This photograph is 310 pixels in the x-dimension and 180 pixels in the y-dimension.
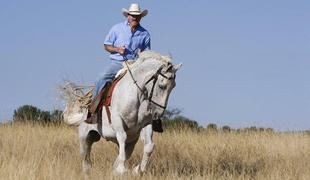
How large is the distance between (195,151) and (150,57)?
3967 mm

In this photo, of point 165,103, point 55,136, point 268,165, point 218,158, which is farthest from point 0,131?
point 165,103

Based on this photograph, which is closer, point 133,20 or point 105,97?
point 105,97

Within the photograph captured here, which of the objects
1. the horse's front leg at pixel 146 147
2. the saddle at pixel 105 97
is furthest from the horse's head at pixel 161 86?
the saddle at pixel 105 97

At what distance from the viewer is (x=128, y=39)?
9.95 metres

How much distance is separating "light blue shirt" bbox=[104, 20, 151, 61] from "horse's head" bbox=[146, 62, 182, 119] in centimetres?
113

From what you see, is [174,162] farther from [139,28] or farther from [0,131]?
[0,131]

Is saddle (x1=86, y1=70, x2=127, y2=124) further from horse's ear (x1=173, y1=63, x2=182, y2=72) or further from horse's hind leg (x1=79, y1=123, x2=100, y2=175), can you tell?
horse's ear (x1=173, y1=63, x2=182, y2=72)

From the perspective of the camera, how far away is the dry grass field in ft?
33.9

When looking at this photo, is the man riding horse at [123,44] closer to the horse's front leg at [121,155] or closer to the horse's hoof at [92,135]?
the horse's hoof at [92,135]

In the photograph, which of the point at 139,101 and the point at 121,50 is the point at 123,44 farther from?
the point at 139,101

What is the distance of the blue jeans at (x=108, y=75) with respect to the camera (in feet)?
32.6

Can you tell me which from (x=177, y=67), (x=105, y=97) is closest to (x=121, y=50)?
(x=105, y=97)

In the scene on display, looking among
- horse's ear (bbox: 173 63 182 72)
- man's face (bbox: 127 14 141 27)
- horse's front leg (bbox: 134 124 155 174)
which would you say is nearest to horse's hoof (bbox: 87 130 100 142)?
horse's front leg (bbox: 134 124 155 174)

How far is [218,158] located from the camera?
40.1ft
